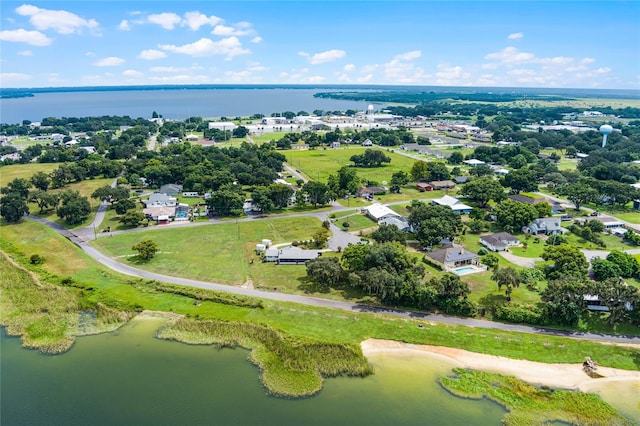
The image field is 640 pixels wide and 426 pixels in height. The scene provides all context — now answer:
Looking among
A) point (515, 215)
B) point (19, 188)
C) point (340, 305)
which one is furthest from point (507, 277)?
point (19, 188)

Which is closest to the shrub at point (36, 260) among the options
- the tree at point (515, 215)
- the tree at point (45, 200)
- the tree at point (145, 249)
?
the tree at point (145, 249)

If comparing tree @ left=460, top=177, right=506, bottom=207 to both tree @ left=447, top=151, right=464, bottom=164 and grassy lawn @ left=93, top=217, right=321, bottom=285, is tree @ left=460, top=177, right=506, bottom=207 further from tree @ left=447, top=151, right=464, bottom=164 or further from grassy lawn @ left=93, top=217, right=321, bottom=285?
tree @ left=447, top=151, right=464, bottom=164

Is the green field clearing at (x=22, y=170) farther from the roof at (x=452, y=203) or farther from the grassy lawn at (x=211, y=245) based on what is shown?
the roof at (x=452, y=203)

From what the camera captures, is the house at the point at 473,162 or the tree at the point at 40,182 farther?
the house at the point at 473,162

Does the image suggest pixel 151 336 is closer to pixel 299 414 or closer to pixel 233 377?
pixel 233 377

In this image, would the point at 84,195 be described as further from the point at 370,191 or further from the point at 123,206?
the point at 370,191

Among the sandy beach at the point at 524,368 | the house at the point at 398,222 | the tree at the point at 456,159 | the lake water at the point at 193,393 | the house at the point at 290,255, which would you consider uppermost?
the tree at the point at 456,159

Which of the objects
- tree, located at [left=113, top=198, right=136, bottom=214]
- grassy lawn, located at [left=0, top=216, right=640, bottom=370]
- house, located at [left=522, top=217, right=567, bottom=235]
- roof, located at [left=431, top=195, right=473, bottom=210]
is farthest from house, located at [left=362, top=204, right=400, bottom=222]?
tree, located at [left=113, top=198, right=136, bottom=214]
